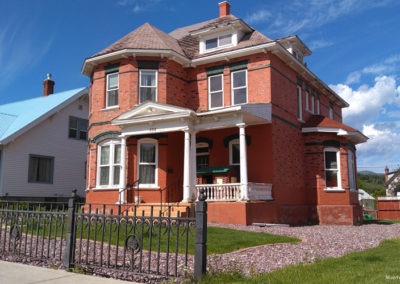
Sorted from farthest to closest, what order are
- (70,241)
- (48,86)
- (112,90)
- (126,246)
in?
1. (48,86)
2. (112,90)
3. (70,241)
4. (126,246)

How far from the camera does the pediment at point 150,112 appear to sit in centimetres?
1675

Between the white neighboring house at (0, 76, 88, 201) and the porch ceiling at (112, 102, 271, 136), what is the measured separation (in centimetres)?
953

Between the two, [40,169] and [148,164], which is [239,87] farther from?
[40,169]

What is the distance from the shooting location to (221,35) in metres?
20.7

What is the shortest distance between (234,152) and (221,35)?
6.11m

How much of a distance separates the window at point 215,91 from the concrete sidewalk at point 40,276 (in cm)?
1323

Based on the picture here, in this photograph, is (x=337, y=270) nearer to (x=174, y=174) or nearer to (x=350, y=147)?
(x=174, y=174)

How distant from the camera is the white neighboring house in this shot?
951 inches

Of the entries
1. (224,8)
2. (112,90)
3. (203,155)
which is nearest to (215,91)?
(203,155)

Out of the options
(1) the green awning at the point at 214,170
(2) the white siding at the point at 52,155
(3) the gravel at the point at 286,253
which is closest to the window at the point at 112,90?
(1) the green awning at the point at 214,170

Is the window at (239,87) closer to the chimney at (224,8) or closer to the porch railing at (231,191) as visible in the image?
the porch railing at (231,191)

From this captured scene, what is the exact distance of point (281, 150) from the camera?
61.9 ft

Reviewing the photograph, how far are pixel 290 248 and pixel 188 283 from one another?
15.2 feet

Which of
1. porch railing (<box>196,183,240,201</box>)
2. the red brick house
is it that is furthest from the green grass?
the red brick house
